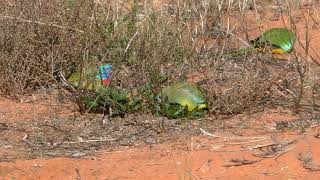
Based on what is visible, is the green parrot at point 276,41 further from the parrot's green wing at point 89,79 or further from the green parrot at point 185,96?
the parrot's green wing at point 89,79

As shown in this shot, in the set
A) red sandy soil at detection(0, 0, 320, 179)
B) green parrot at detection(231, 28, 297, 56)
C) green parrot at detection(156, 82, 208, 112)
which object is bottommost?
red sandy soil at detection(0, 0, 320, 179)

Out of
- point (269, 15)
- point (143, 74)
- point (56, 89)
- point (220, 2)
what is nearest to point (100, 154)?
point (143, 74)

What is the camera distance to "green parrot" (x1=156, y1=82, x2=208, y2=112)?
4.66 meters

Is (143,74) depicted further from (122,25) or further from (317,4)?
(317,4)

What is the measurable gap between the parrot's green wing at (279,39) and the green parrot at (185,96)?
1.01m

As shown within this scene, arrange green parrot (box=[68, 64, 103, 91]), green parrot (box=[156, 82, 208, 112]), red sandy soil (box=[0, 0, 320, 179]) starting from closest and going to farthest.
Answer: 1. red sandy soil (box=[0, 0, 320, 179])
2. green parrot (box=[156, 82, 208, 112])
3. green parrot (box=[68, 64, 103, 91])

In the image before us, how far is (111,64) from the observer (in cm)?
539

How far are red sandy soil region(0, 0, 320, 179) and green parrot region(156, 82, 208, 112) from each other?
0.40m

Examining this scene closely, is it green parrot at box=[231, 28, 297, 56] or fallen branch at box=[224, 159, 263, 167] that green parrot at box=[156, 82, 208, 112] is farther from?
green parrot at box=[231, 28, 297, 56]

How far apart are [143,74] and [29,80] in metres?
0.92

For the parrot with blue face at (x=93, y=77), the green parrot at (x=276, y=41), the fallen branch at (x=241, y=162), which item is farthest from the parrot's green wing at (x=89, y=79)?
the fallen branch at (x=241, y=162)

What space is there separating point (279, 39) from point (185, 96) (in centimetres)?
137

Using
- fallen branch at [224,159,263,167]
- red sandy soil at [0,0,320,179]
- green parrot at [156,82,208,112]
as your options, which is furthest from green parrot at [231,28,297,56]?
fallen branch at [224,159,263,167]

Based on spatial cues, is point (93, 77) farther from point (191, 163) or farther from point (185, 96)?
point (191, 163)
